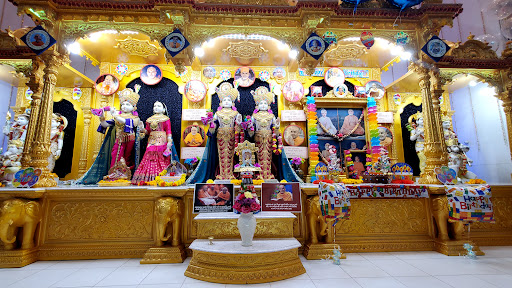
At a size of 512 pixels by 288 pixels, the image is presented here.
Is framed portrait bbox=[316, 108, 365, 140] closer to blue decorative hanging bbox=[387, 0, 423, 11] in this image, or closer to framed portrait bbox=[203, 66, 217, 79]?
blue decorative hanging bbox=[387, 0, 423, 11]

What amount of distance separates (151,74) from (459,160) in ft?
26.7

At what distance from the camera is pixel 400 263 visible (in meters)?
3.66

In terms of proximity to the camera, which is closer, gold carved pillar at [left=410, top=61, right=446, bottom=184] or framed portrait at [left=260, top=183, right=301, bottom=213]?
framed portrait at [left=260, top=183, right=301, bottom=213]

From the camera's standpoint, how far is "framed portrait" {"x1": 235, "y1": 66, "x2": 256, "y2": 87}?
6.97 metres

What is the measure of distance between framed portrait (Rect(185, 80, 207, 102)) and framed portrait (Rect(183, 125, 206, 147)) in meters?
0.77

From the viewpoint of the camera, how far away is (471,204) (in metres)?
3.82

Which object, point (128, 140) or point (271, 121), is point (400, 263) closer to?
point (271, 121)

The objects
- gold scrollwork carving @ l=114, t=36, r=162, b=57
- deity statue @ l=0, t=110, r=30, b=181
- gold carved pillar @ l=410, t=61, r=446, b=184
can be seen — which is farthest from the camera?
gold scrollwork carving @ l=114, t=36, r=162, b=57

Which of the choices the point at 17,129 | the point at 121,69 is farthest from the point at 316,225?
the point at 17,129

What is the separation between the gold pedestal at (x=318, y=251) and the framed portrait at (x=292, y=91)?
4.10 m

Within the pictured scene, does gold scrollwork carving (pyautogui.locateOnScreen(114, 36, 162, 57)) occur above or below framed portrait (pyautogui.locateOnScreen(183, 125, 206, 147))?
above

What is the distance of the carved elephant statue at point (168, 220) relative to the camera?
3.85m

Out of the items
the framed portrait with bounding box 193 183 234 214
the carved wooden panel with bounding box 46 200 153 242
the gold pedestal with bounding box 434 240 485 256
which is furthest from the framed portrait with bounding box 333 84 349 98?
the carved wooden panel with bounding box 46 200 153 242

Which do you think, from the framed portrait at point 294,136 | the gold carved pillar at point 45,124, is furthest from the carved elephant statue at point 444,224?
the gold carved pillar at point 45,124
